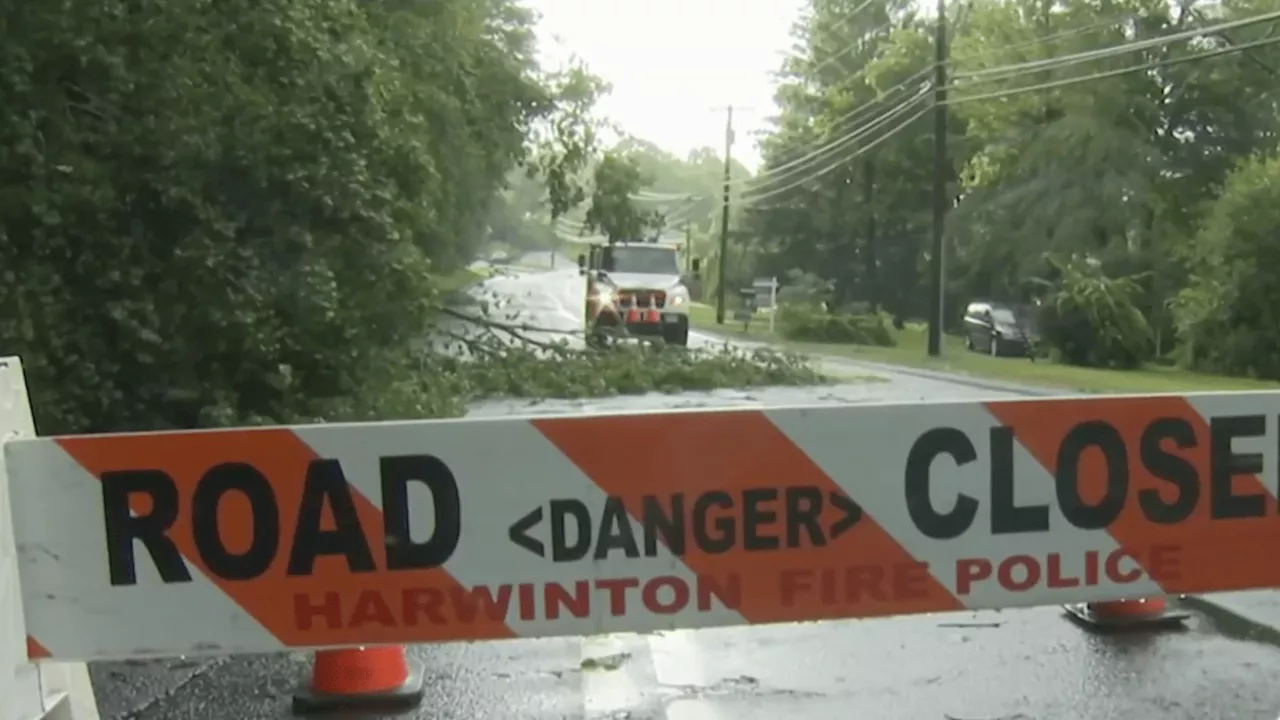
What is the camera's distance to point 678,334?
59.4ft

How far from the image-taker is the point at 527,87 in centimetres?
1548

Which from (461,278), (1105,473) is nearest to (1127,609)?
(1105,473)

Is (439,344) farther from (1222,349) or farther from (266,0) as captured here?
(1222,349)

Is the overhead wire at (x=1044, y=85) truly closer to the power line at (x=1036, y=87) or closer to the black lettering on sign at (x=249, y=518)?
the power line at (x=1036, y=87)

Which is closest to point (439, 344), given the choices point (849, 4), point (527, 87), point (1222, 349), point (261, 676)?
point (527, 87)

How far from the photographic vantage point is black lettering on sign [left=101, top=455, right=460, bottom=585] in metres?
2.86

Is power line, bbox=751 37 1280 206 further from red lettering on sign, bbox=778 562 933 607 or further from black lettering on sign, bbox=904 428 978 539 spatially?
red lettering on sign, bbox=778 562 933 607

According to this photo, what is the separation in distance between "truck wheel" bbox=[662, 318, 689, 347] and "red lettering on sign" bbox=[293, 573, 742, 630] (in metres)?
13.8

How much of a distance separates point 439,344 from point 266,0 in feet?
15.4

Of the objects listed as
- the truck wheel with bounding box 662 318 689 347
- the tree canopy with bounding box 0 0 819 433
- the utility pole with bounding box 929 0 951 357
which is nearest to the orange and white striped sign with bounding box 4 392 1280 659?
the tree canopy with bounding box 0 0 819 433

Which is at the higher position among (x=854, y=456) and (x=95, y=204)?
(x=95, y=204)

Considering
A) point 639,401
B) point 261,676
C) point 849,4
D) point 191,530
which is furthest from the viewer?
point 849,4

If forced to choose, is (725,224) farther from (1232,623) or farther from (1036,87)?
(1232,623)

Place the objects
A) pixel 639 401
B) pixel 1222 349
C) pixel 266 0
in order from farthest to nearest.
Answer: pixel 1222 349
pixel 639 401
pixel 266 0
